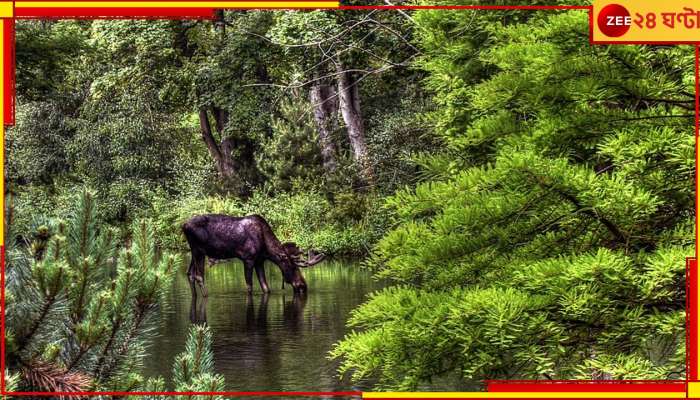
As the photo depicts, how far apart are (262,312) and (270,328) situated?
8.49 feet

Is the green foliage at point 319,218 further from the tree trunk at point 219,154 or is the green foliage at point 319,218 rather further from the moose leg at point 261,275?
the tree trunk at point 219,154

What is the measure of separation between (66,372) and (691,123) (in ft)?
11.7

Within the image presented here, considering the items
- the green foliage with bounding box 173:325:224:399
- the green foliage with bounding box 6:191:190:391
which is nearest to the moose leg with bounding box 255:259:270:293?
the green foliage with bounding box 173:325:224:399

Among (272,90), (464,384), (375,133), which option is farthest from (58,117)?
(464,384)

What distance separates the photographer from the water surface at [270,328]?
14.9 metres

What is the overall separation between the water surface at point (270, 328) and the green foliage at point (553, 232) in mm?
4469

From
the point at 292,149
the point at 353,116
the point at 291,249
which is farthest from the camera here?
the point at 292,149

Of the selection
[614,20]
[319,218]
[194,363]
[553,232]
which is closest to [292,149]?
[319,218]

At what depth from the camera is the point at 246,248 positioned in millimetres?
26922

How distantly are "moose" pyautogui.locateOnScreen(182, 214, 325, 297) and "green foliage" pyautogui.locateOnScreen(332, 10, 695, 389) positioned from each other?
19244 millimetres

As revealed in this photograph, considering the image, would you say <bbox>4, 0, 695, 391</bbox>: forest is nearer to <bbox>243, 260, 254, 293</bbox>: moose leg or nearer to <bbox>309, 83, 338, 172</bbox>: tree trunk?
<bbox>243, 260, 254, 293</bbox>: moose leg

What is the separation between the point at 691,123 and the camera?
5.84 metres

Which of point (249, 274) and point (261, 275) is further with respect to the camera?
point (261, 275)

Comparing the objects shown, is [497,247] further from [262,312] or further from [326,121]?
[326,121]
